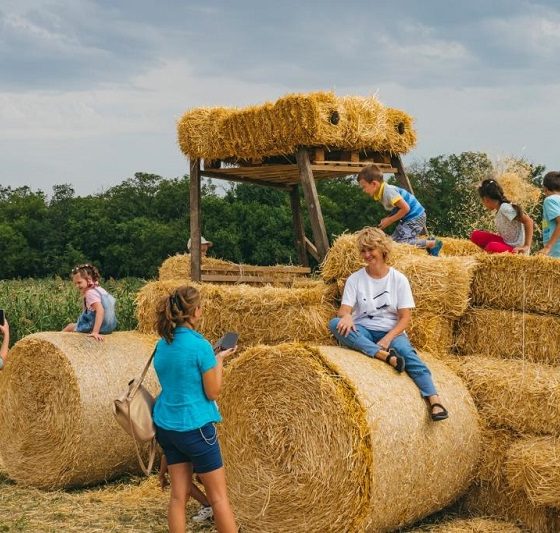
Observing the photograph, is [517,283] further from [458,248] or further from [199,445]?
[199,445]

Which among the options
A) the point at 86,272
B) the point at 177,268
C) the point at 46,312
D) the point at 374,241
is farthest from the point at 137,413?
the point at 46,312

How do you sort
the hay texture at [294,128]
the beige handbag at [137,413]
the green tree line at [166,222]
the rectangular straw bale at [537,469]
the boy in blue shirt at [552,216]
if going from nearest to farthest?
the beige handbag at [137,413], the rectangular straw bale at [537,469], the boy in blue shirt at [552,216], the hay texture at [294,128], the green tree line at [166,222]

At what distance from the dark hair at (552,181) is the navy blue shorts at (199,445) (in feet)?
14.6

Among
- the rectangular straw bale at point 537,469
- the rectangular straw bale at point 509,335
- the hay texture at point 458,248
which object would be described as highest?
the hay texture at point 458,248

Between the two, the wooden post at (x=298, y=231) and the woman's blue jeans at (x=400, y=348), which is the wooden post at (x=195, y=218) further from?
the woman's blue jeans at (x=400, y=348)

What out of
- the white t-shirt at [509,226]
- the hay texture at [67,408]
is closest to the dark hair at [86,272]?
the hay texture at [67,408]

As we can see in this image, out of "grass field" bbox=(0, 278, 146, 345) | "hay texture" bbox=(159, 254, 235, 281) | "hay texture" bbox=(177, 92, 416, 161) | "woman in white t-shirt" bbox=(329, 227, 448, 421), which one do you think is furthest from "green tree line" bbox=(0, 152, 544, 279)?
"woman in white t-shirt" bbox=(329, 227, 448, 421)

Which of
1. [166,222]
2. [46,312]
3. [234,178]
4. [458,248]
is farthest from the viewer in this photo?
[166,222]

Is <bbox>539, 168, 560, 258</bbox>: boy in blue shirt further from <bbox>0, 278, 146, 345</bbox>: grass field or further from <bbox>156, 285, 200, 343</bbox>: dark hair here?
<bbox>0, 278, 146, 345</bbox>: grass field

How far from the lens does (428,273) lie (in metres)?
7.60

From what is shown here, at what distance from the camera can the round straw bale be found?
22.9 feet

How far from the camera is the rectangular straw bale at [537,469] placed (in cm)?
675

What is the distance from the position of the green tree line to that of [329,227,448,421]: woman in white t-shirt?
26.0m

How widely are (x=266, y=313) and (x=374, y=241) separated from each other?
1.71 m
